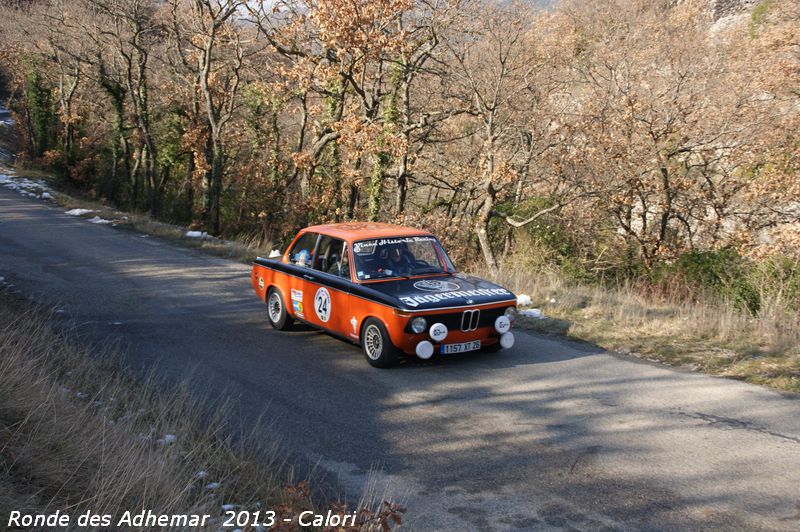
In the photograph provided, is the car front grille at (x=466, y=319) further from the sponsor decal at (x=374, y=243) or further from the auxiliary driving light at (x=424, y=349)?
the sponsor decal at (x=374, y=243)

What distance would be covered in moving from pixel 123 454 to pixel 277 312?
5.88 meters

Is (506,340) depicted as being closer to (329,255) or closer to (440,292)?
(440,292)

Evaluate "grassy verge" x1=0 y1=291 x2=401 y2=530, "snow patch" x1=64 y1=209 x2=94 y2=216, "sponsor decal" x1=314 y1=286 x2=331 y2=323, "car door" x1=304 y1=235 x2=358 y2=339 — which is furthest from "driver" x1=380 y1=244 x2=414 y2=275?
"snow patch" x1=64 y1=209 x2=94 y2=216

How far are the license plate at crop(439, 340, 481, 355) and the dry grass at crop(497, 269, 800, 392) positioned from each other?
83.8 inches

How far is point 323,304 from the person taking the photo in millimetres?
9867

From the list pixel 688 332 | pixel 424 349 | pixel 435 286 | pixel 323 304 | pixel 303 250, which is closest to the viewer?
pixel 424 349

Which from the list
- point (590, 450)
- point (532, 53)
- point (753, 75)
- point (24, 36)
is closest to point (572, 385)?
point (590, 450)

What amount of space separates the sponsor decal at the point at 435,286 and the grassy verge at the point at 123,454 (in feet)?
9.94

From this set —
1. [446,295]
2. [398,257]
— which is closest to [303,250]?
[398,257]

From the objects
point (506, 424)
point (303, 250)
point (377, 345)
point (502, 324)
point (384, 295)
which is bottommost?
point (506, 424)

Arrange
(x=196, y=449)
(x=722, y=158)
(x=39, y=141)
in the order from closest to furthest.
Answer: (x=196, y=449), (x=722, y=158), (x=39, y=141)

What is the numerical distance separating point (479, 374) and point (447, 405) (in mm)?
1187

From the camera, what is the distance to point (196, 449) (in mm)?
5738

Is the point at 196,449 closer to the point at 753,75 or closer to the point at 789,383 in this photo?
the point at 789,383
